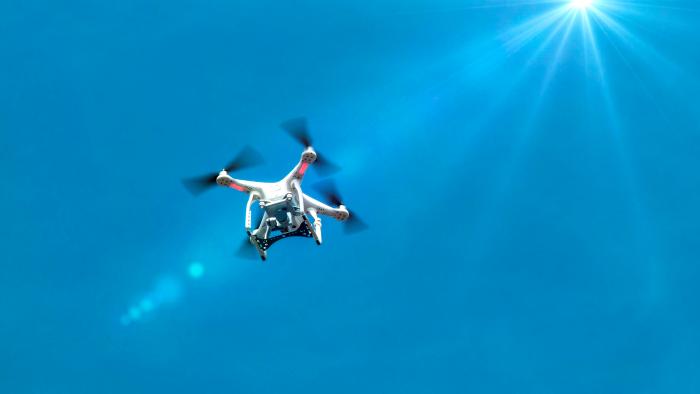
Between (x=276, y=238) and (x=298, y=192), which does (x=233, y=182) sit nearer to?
(x=298, y=192)

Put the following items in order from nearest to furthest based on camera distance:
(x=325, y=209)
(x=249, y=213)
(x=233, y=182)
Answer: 1. (x=249, y=213)
2. (x=233, y=182)
3. (x=325, y=209)

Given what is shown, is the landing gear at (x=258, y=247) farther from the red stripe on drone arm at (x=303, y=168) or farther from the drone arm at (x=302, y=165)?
the red stripe on drone arm at (x=303, y=168)

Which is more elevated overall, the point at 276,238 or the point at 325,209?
the point at 325,209

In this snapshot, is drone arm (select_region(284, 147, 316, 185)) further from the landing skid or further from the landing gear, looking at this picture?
the landing gear

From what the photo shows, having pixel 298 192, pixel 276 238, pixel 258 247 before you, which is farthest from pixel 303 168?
pixel 258 247

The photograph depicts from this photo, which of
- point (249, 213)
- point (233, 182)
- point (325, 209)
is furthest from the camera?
point (325, 209)

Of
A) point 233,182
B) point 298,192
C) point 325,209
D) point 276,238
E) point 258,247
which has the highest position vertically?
point 233,182

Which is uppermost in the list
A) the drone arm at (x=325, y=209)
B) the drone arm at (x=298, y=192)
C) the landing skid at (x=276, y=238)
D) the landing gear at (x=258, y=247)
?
the drone arm at (x=325, y=209)
